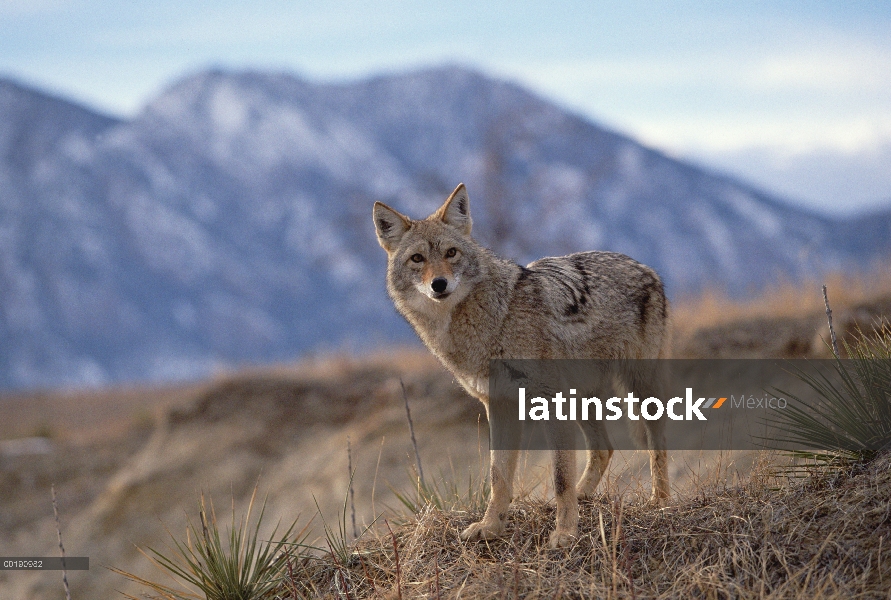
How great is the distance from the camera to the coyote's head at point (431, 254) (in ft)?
17.4

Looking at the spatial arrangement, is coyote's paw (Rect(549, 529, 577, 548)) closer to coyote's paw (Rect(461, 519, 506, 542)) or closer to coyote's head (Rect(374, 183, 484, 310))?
coyote's paw (Rect(461, 519, 506, 542))

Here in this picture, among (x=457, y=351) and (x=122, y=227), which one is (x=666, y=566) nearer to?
(x=457, y=351)

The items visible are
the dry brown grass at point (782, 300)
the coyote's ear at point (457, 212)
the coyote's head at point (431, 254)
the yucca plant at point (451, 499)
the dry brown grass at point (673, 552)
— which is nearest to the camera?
the dry brown grass at point (673, 552)

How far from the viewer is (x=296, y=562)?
18.7 feet

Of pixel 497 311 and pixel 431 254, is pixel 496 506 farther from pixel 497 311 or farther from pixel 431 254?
pixel 431 254

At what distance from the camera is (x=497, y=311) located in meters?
5.43

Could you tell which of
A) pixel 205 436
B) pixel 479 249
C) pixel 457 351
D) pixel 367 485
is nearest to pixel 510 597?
pixel 457 351

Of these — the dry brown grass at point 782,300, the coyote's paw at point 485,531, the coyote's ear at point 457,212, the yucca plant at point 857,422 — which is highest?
the coyote's ear at point 457,212

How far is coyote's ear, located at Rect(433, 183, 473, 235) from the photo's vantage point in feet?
18.8

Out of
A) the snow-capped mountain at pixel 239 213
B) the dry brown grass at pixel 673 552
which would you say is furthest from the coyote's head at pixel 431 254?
the snow-capped mountain at pixel 239 213

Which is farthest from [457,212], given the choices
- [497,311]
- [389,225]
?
[497,311]

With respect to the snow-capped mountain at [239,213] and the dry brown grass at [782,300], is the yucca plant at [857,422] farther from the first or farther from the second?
the snow-capped mountain at [239,213]

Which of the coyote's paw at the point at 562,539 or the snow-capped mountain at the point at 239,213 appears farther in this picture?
the snow-capped mountain at the point at 239,213

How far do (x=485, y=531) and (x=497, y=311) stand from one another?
1548 mm
